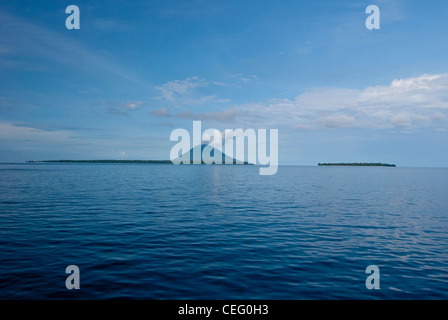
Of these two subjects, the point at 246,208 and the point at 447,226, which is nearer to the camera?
the point at 447,226

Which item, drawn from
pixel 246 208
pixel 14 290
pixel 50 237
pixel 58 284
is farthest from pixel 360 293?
pixel 246 208

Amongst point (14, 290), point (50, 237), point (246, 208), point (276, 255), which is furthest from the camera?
point (246, 208)

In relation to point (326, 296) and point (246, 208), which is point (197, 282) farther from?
point (246, 208)

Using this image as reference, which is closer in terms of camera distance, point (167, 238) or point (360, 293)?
point (360, 293)

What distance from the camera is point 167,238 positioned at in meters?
24.7

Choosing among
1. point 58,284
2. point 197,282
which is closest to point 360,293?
point 197,282
